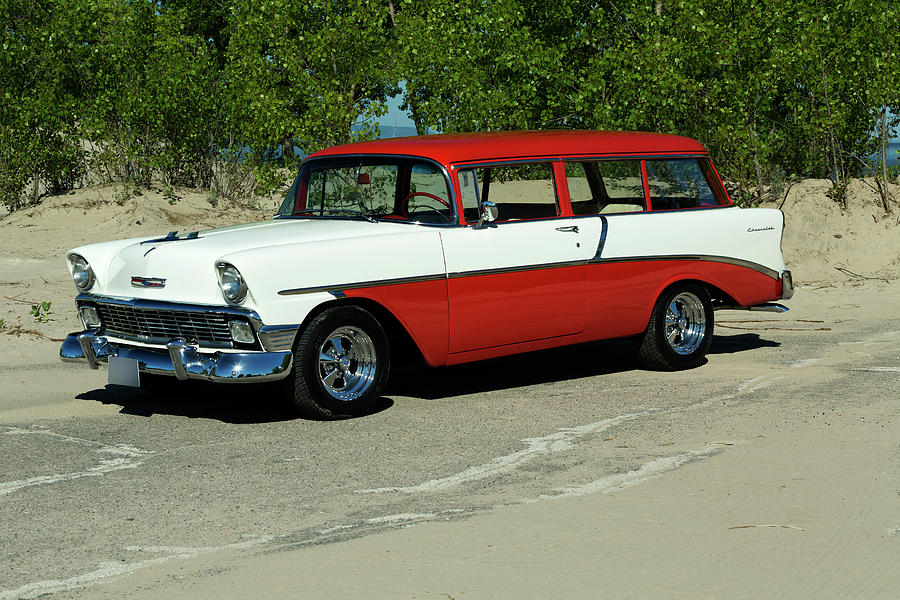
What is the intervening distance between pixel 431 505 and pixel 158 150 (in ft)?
59.2

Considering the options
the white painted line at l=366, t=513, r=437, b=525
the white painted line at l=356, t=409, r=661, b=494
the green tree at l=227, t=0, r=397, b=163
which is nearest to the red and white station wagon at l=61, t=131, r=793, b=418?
the white painted line at l=356, t=409, r=661, b=494

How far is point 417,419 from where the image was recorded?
7.36 metres

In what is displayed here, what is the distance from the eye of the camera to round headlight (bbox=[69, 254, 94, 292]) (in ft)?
25.3

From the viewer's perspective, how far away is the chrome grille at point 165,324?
273 inches

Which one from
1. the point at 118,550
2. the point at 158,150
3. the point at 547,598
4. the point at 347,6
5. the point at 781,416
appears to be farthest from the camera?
the point at 158,150

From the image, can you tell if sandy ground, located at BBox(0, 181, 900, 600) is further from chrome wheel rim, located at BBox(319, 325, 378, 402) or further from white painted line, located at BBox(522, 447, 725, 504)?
chrome wheel rim, located at BBox(319, 325, 378, 402)

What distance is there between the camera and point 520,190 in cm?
828

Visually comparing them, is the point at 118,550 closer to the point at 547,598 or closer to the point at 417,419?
the point at 547,598

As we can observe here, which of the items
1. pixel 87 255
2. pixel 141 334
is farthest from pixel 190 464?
pixel 87 255

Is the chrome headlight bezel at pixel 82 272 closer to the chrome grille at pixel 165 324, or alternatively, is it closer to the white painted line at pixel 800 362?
the chrome grille at pixel 165 324

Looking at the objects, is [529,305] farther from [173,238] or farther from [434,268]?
[173,238]

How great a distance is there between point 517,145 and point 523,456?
275 centimetres

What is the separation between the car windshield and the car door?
22cm

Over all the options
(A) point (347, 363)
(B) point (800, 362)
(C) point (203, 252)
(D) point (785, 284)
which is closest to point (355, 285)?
(A) point (347, 363)
